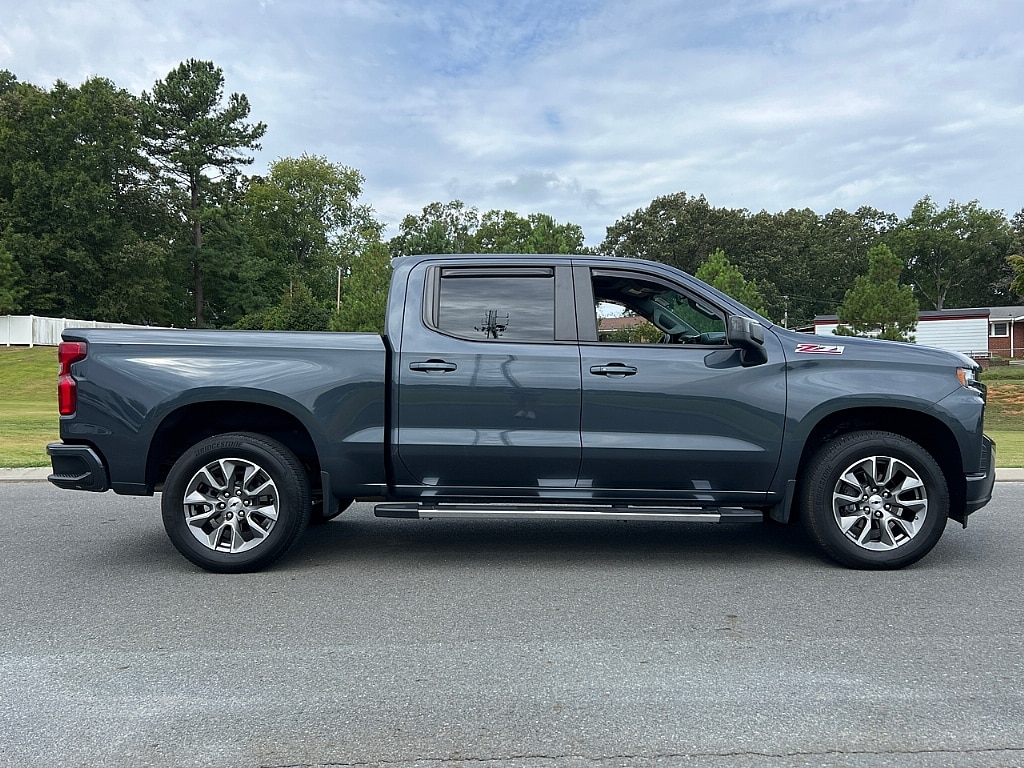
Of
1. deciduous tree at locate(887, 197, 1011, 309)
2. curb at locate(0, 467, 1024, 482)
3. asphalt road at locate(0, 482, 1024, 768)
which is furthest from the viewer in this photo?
deciduous tree at locate(887, 197, 1011, 309)

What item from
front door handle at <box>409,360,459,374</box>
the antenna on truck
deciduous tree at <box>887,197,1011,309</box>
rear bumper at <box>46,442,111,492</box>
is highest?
deciduous tree at <box>887,197,1011,309</box>

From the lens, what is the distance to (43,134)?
170ft

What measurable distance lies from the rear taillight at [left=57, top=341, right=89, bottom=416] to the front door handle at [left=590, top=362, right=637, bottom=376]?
325 centimetres

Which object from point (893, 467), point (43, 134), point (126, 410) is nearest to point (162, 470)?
point (126, 410)

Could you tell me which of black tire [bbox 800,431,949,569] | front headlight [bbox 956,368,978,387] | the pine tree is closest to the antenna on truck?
black tire [bbox 800,431,949,569]

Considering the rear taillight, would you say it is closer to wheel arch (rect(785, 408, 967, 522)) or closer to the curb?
the curb

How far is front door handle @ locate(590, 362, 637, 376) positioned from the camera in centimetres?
507

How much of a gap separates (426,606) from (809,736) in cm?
217

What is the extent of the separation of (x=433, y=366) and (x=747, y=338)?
1.95 meters

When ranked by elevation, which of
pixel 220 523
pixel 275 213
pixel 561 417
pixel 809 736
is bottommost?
pixel 809 736

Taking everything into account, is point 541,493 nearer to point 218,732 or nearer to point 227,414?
point 227,414

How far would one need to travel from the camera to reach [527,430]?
16.6ft

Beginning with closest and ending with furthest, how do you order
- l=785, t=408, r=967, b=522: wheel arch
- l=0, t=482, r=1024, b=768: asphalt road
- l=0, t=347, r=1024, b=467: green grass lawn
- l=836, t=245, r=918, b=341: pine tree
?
1. l=0, t=482, r=1024, b=768: asphalt road
2. l=785, t=408, r=967, b=522: wheel arch
3. l=0, t=347, r=1024, b=467: green grass lawn
4. l=836, t=245, r=918, b=341: pine tree

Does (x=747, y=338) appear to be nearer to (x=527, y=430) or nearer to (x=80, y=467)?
(x=527, y=430)
